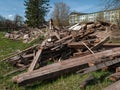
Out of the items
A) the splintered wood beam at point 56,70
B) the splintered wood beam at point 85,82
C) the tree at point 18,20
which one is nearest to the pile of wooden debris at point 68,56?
the splintered wood beam at point 56,70

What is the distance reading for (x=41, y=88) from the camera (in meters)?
6.44

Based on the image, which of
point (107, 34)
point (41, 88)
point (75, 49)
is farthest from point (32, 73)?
point (107, 34)

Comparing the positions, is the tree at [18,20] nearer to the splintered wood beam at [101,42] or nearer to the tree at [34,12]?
the tree at [34,12]

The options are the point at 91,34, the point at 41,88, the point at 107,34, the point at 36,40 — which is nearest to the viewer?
the point at 41,88

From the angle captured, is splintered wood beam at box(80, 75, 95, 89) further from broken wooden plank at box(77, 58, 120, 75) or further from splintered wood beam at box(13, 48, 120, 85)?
splintered wood beam at box(13, 48, 120, 85)

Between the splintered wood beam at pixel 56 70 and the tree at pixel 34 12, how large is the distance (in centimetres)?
4110

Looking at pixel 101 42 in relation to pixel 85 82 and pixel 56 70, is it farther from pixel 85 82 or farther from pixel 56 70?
pixel 85 82

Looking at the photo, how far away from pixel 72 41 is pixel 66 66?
10.5ft

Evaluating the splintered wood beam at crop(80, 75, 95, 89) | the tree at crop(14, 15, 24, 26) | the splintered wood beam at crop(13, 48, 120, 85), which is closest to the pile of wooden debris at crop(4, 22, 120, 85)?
the splintered wood beam at crop(13, 48, 120, 85)

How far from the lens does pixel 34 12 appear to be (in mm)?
50188

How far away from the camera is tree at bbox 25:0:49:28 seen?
4883cm

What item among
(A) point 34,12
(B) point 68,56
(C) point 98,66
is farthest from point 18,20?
(C) point 98,66

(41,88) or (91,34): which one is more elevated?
(91,34)

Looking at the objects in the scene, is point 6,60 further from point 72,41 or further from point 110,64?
point 110,64
